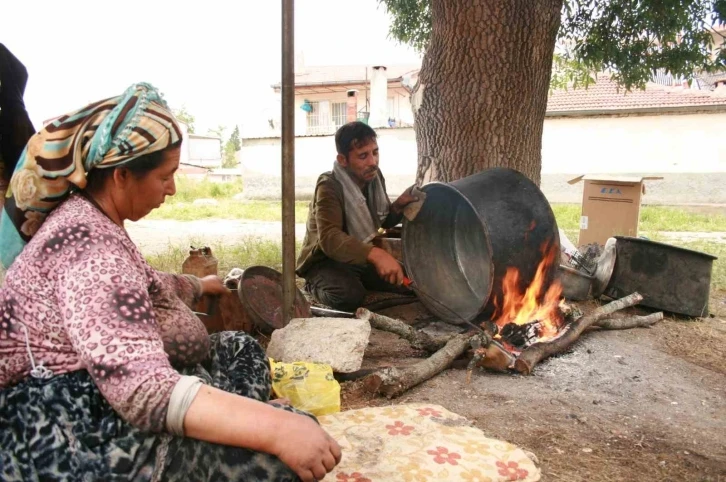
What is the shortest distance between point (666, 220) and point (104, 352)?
43.0ft

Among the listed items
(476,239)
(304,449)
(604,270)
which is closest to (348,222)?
(476,239)

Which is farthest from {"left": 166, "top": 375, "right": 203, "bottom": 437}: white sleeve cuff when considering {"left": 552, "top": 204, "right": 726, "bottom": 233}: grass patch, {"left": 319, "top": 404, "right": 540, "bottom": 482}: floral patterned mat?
{"left": 552, "top": 204, "right": 726, "bottom": 233}: grass patch

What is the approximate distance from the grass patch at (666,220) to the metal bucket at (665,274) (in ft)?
20.9

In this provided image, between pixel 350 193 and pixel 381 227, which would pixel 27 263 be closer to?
pixel 350 193

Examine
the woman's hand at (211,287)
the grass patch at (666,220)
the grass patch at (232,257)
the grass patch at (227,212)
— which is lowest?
the grass patch at (227,212)

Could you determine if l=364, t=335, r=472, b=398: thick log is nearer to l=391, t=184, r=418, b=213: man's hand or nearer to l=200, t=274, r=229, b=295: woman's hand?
l=200, t=274, r=229, b=295: woman's hand

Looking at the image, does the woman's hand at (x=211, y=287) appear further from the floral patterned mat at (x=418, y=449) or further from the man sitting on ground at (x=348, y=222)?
the man sitting on ground at (x=348, y=222)

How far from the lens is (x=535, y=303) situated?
4.02m

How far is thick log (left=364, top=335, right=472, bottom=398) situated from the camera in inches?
120

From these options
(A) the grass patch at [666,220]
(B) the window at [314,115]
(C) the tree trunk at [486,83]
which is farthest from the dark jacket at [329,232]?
(B) the window at [314,115]

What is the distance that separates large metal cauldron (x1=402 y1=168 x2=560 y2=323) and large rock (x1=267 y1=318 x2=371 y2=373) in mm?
1001

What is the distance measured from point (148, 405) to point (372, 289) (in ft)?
13.0

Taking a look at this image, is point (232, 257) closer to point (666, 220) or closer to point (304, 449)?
point (304, 449)

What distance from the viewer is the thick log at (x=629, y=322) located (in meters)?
4.37
